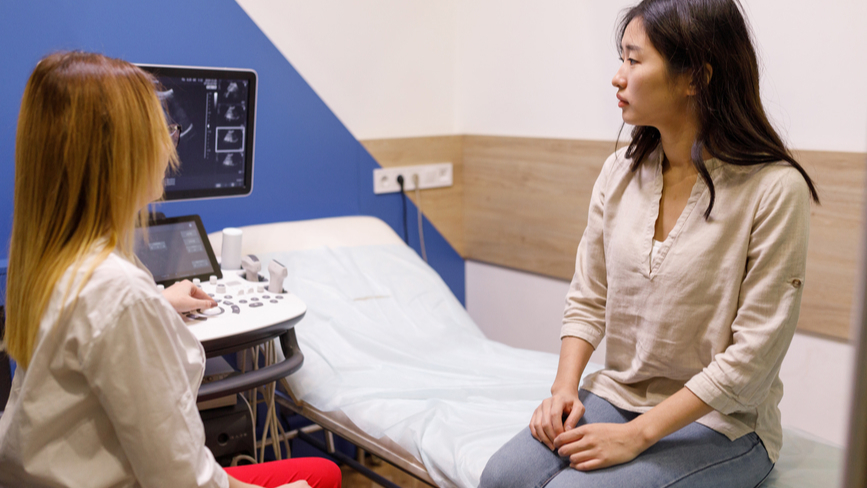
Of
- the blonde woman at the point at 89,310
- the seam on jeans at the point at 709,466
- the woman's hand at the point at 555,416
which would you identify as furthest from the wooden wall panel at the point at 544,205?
the blonde woman at the point at 89,310

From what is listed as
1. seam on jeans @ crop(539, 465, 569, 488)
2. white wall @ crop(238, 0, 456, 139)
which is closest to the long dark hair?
seam on jeans @ crop(539, 465, 569, 488)

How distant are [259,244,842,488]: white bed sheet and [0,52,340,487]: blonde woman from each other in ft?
2.28

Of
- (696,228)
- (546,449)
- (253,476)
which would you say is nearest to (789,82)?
(696,228)

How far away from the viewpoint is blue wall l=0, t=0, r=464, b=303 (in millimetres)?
1896

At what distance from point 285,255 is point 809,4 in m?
1.64

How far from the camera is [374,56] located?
2568mm

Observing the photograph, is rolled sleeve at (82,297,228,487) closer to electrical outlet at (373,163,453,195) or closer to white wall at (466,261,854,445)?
white wall at (466,261,854,445)

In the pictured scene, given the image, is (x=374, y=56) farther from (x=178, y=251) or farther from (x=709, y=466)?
(x=709, y=466)

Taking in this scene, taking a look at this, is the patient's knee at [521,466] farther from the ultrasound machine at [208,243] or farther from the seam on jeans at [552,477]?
the ultrasound machine at [208,243]

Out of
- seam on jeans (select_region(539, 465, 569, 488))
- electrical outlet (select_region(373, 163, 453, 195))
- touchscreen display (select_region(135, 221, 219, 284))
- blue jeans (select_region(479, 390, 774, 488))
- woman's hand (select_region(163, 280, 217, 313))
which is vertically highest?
electrical outlet (select_region(373, 163, 453, 195))

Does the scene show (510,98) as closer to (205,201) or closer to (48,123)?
(205,201)

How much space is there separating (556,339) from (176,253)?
146cm

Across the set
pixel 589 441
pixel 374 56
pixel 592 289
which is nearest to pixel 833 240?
pixel 592 289

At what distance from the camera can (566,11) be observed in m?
2.42
